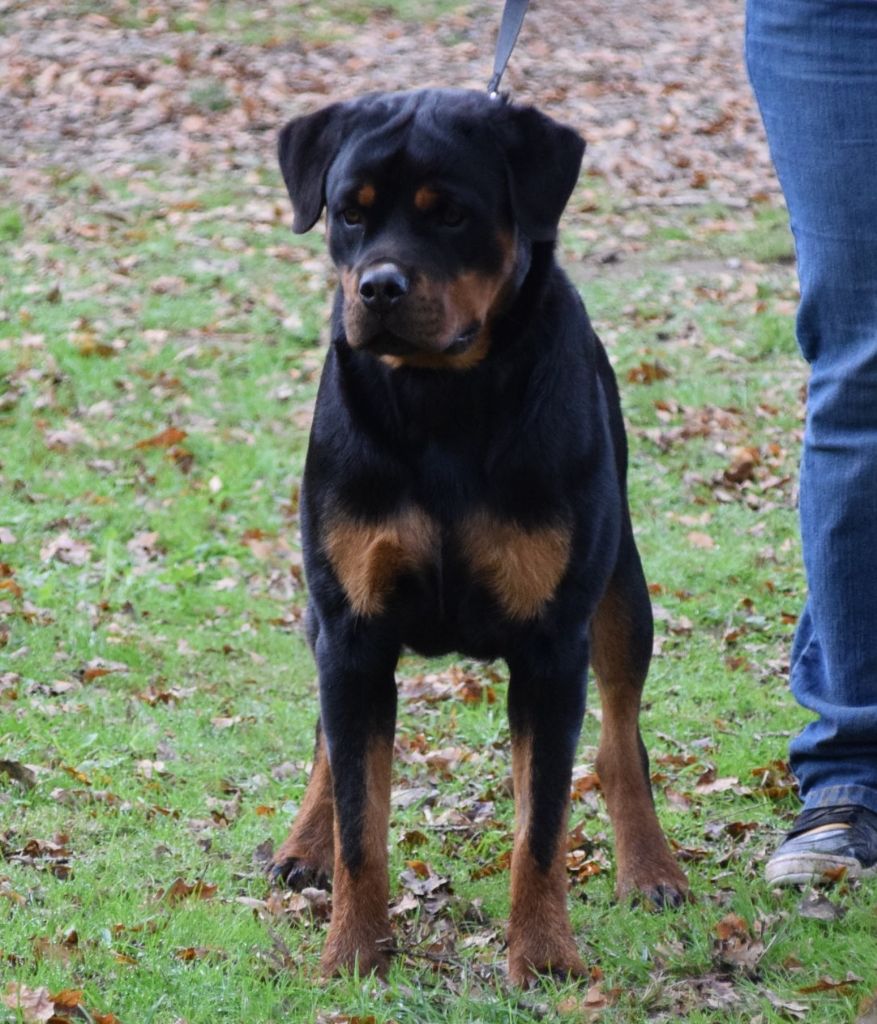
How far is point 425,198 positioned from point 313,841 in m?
1.81

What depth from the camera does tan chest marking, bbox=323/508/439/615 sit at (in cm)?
347

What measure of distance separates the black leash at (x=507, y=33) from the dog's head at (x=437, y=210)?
325 millimetres

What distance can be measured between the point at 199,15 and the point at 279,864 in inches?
545

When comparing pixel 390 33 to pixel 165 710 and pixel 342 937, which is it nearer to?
pixel 165 710

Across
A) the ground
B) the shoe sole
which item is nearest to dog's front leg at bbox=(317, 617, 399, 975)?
the ground

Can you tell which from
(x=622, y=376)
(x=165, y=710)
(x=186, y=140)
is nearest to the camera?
(x=165, y=710)

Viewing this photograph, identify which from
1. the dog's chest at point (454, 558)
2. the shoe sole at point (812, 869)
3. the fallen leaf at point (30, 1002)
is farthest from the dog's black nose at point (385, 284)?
the shoe sole at point (812, 869)

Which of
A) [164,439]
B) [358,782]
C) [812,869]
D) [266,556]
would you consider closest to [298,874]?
[358,782]

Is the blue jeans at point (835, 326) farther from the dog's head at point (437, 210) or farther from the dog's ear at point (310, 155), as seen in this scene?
the dog's ear at point (310, 155)

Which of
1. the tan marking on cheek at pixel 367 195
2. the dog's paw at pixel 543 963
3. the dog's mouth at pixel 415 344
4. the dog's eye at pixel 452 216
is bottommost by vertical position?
the dog's paw at pixel 543 963

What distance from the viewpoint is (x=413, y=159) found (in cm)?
337

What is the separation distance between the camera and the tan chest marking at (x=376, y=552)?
11.4ft

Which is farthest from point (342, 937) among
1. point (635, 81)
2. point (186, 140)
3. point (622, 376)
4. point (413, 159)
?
point (635, 81)

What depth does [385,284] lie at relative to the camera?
3.28 m
